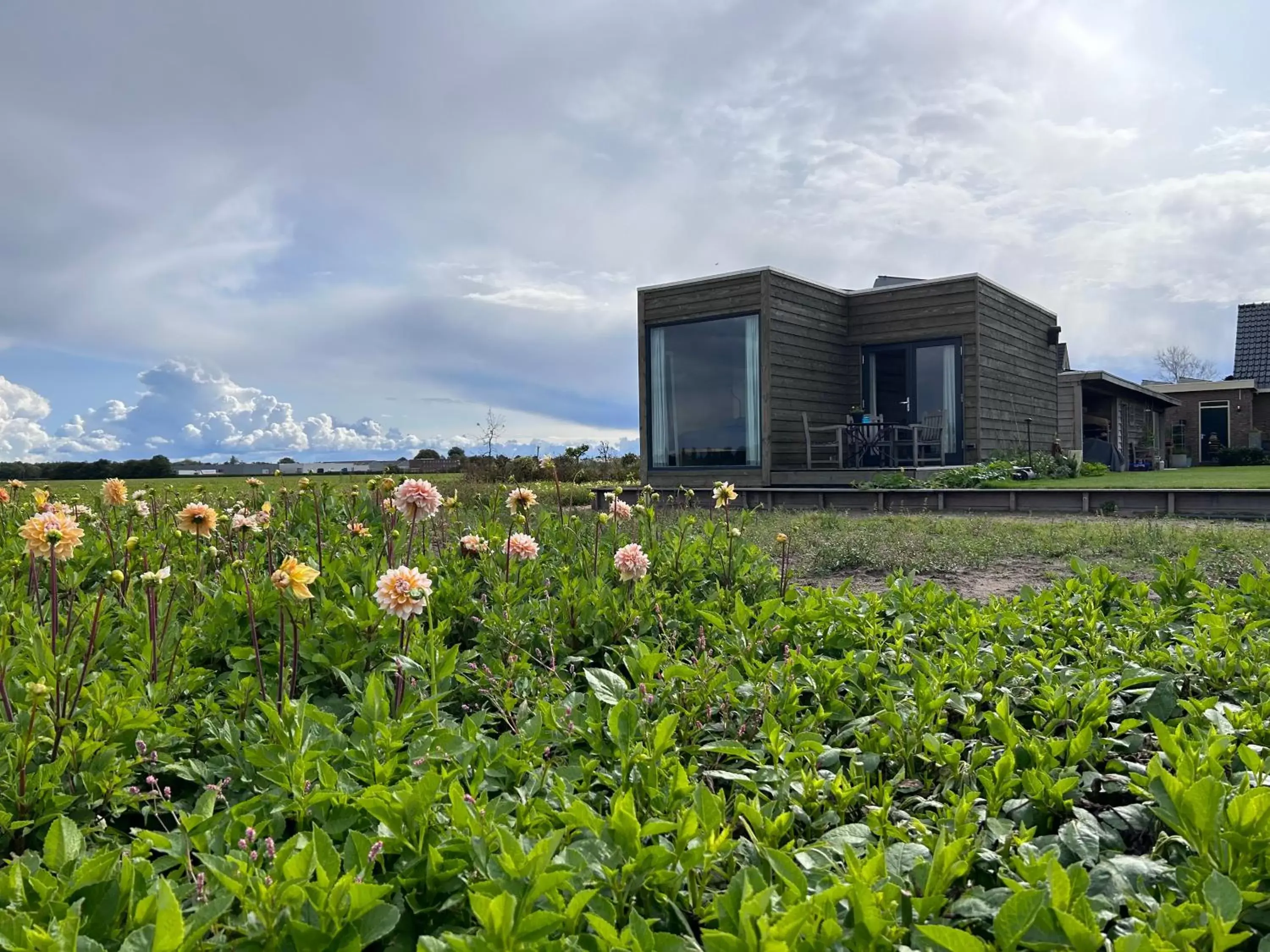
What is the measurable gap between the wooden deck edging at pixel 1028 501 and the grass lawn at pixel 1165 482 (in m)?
0.65

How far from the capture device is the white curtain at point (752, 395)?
1316 cm

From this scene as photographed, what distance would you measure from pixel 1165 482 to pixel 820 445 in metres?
5.26

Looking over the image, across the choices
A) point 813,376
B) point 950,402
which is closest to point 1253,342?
point 950,402

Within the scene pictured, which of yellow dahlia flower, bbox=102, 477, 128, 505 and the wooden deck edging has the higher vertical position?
yellow dahlia flower, bbox=102, 477, 128, 505

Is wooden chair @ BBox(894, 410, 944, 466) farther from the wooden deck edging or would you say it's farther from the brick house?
the brick house

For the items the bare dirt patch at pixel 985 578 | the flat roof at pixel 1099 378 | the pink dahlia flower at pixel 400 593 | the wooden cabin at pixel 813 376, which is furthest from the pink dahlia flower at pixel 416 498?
the flat roof at pixel 1099 378

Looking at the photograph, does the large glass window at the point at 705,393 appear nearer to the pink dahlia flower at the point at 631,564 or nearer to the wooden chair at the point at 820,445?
the wooden chair at the point at 820,445

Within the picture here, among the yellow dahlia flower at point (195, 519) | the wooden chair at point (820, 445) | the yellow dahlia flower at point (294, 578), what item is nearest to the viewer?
the yellow dahlia flower at point (294, 578)

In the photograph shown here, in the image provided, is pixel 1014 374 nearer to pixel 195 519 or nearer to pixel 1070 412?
pixel 1070 412

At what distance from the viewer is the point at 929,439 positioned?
13.9 m

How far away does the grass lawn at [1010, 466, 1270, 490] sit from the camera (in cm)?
1065

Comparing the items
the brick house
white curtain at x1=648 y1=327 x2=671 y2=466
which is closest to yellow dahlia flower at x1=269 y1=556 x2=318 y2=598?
white curtain at x1=648 y1=327 x2=671 y2=466

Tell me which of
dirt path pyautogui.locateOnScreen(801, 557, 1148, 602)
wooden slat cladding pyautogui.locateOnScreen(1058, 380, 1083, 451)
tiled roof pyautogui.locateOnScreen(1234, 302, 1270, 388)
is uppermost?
tiled roof pyautogui.locateOnScreen(1234, 302, 1270, 388)

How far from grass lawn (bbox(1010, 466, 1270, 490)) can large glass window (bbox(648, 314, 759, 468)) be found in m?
4.15
